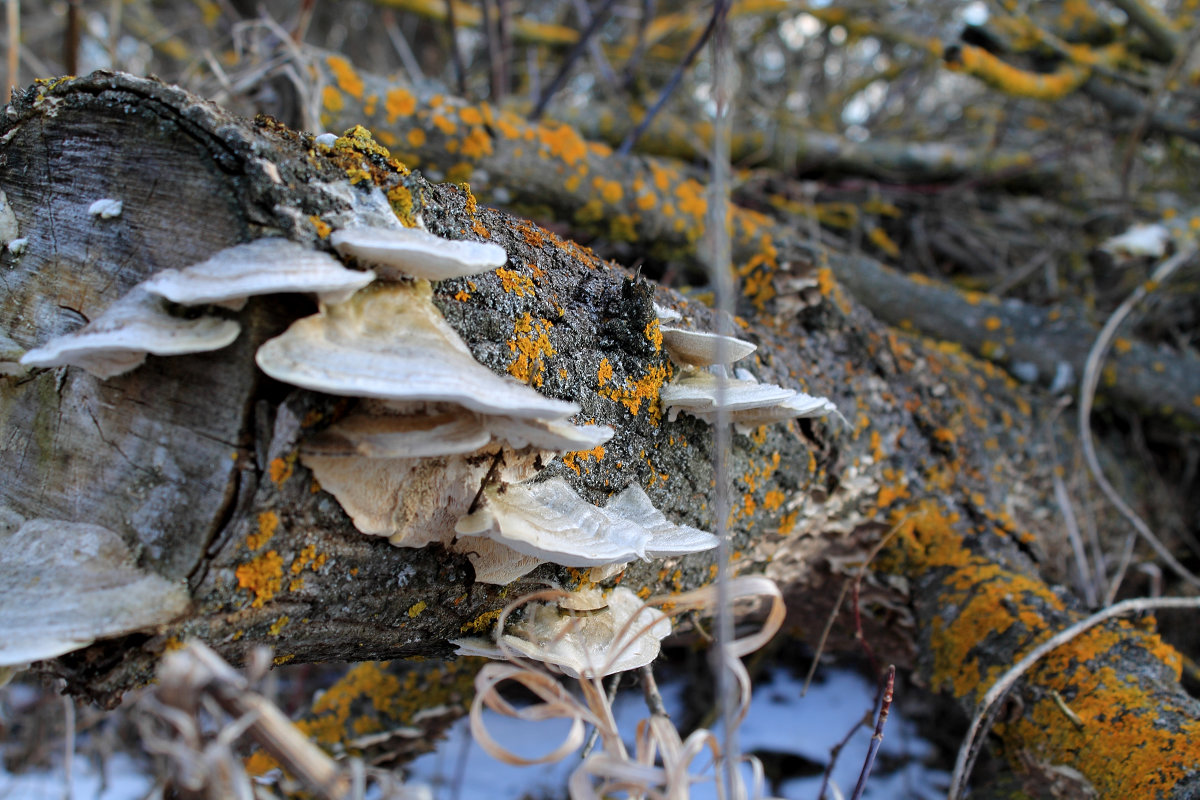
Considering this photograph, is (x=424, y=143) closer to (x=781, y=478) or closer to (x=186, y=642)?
(x=781, y=478)

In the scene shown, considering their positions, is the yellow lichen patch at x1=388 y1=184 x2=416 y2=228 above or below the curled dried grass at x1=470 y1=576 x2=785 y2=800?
above

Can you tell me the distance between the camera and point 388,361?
2.66 ft

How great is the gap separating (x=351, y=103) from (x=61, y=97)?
147cm

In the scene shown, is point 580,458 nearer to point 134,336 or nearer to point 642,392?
point 642,392

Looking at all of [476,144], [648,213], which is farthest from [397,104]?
[648,213]

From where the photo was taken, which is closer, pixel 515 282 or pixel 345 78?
pixel 515 282

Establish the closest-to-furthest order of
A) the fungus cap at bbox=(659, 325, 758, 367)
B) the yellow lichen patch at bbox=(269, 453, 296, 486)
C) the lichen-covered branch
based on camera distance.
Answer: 1. the yellow lichen patch at bbox=(269, 453, 296, 486)
2. the fungus cap at bbox=(659, 325, 758, 367)
3. the lichen-covered branch

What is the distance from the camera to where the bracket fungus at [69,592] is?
0.78 meters

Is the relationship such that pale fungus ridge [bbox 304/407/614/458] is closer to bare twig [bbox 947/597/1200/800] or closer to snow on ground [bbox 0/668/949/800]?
bare twig [bbox 947/597/1200/800]

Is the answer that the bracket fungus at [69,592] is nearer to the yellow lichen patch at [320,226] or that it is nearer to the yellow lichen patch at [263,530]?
the yellow lichen patch at [263,530]

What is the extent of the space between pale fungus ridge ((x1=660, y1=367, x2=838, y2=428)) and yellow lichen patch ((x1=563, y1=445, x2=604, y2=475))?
180 millimetres

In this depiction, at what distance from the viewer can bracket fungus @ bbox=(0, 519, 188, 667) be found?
0.78 m

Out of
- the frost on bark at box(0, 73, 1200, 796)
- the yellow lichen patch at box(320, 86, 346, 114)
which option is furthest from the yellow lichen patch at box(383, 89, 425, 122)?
the frost on bark at box(0, 73, 1200, 796)

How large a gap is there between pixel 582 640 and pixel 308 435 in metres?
0.52
